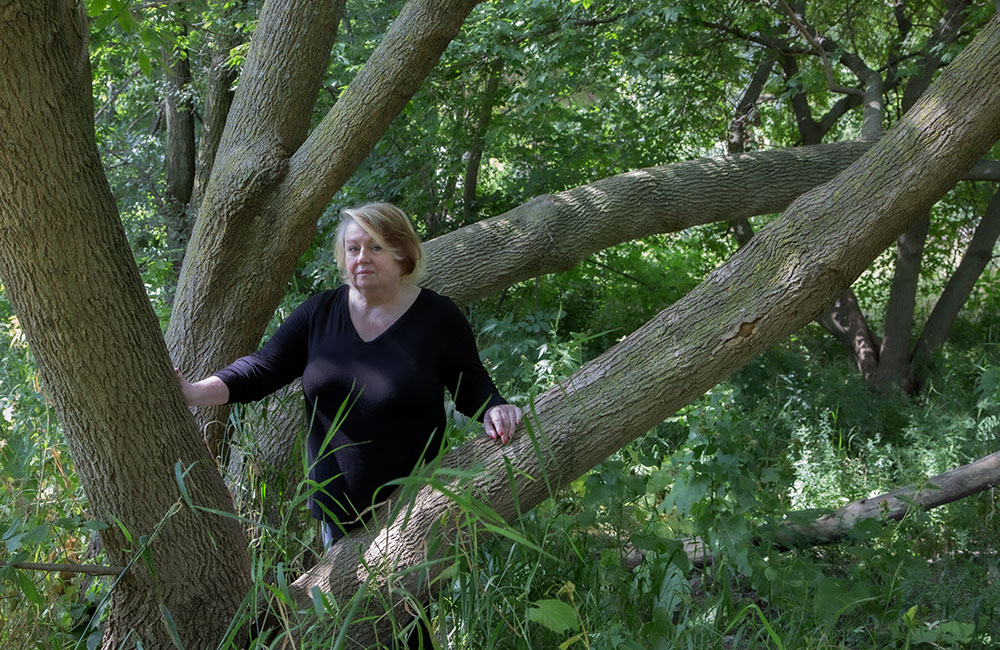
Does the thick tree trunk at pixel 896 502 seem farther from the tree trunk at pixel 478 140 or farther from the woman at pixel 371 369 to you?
the tree trunk at pixel 478 140

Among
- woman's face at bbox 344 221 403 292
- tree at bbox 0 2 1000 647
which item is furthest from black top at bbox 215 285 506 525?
tree at bbox 0 2 1000 647

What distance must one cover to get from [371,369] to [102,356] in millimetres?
796

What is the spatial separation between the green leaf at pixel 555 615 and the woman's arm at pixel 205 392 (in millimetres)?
1209

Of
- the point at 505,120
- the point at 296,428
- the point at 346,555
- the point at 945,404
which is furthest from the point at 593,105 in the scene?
the point at 346,555

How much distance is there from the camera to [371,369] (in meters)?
2.72

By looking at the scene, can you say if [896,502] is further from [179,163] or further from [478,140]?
[179,163]

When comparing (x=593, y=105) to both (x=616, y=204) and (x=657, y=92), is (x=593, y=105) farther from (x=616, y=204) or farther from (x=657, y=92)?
(x=616, y=204)

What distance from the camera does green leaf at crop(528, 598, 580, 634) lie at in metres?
2.11

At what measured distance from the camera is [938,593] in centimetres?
367

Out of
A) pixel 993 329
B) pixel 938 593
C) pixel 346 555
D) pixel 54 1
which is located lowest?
pixel 993 329

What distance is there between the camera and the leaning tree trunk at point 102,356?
2.06m

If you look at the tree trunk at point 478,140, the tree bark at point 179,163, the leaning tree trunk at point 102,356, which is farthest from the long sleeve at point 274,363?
the tree bark at point 179,163

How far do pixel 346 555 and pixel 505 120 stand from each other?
543cm

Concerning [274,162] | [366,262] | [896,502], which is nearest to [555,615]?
[366,262]
